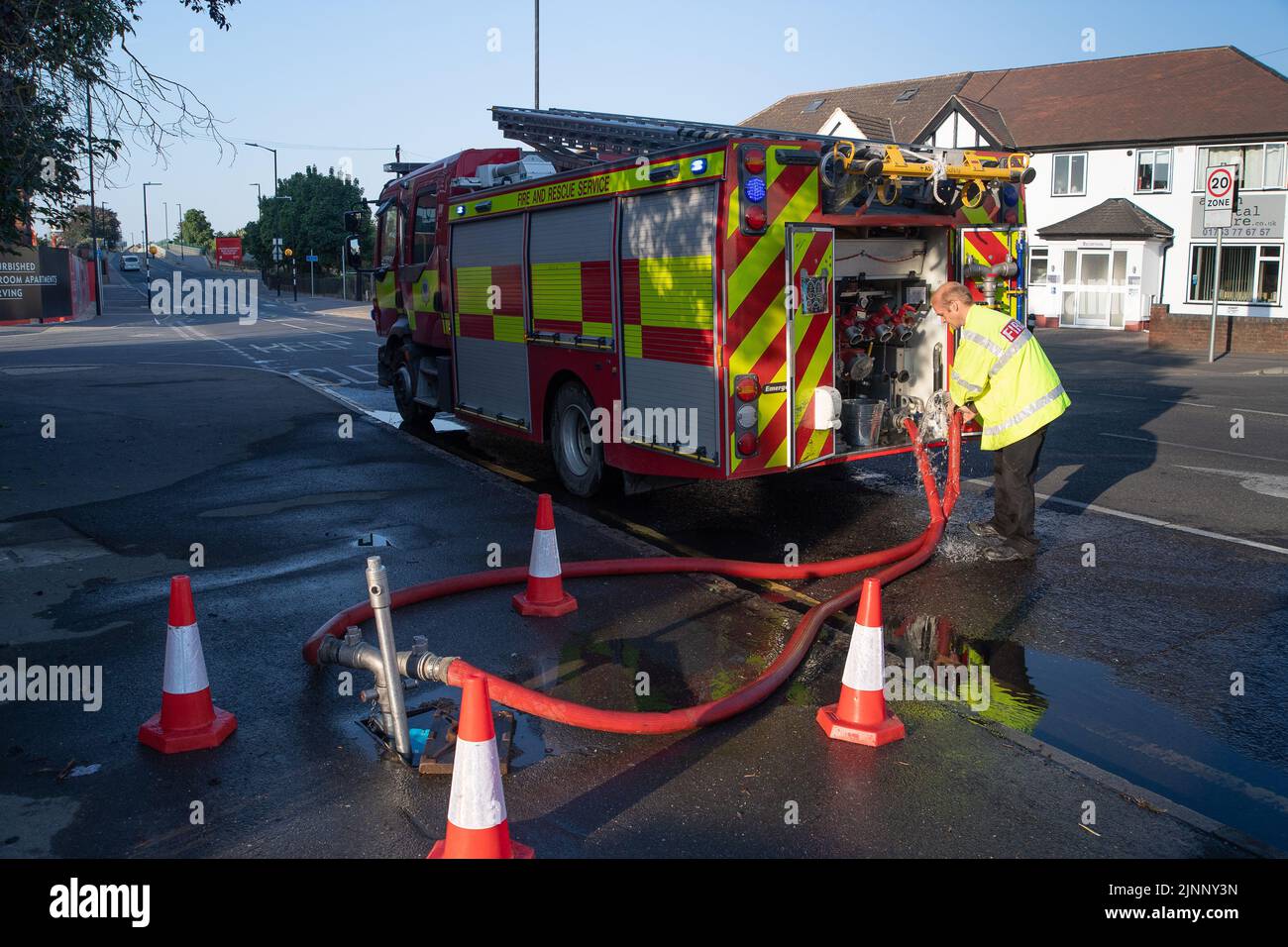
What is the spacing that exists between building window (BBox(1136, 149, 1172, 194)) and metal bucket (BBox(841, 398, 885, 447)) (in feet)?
96.5

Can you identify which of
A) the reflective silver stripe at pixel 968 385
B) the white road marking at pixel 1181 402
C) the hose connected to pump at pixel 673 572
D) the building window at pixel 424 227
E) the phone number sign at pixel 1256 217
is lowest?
the hose connected to pump at pixel 673 572

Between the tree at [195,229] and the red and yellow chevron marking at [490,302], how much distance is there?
156 metres

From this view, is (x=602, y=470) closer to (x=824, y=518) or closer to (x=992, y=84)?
(x=824, y=518)

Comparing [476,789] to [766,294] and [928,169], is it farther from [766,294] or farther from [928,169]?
[928,169]

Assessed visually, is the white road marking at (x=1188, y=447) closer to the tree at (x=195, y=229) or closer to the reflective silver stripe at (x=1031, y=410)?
the reflective silver stripe at (x=1031, y=410)

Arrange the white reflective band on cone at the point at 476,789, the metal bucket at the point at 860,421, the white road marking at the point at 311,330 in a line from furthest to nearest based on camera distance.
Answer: the white road marking at the point at 311,330
the metal bucket at the point at 860,421
the white reflective band on cone at the point at 476,789

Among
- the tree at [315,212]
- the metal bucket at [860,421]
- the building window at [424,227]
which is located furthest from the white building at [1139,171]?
the tree at [315,212]

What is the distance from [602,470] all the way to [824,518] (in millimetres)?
1906

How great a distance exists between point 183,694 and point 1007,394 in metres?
5.34

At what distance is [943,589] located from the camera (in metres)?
6.68

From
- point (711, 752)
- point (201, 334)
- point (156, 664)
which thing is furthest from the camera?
point (201, 334)

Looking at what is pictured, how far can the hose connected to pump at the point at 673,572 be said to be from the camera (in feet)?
14.4

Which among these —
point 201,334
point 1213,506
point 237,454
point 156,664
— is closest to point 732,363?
point 156,664

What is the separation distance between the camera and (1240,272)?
3077 cm
